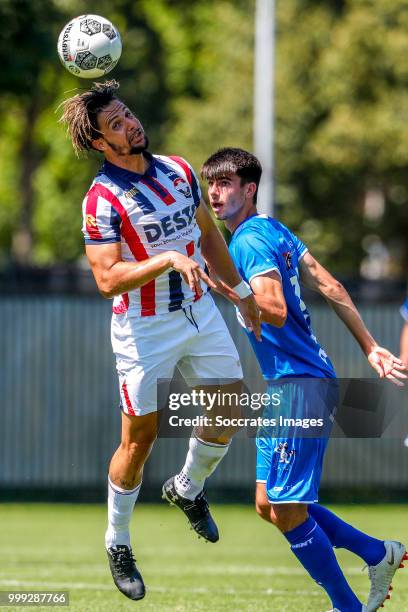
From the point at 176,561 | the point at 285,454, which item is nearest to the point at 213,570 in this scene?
the point at 176,561

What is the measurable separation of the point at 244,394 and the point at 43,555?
631 centimetres

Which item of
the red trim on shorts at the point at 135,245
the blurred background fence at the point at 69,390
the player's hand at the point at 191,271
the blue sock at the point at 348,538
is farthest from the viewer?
the blurred background fence at the point at 69,390

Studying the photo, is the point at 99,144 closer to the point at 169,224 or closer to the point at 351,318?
the point at 169,224

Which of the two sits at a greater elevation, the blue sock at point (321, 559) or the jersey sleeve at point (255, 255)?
the jersey sleeve at point (255, 255)

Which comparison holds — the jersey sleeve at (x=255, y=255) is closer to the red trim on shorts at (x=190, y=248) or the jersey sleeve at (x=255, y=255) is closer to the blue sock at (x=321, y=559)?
the red trim on shorts at (x=190, y=248)

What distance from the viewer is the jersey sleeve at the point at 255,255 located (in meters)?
7.49

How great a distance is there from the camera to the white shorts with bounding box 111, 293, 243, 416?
762 centimetres

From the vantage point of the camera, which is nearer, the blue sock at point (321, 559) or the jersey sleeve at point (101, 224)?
the jersey sleeve at point (101, 224)

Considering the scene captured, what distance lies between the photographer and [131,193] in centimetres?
750

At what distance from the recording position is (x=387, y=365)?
7.52 m

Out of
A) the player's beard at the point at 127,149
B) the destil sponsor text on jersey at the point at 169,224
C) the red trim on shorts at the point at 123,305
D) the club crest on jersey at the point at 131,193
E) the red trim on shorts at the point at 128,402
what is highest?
the player's beard at the point at 127,149

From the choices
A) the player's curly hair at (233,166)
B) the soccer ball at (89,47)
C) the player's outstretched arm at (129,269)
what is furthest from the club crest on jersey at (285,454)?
the soccer ball at (89,47)

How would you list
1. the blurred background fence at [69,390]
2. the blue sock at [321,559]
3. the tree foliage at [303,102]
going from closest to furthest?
the blue sock at [321,559]
the blurred background fence at [69,390]
the tree foliage at [303,102]

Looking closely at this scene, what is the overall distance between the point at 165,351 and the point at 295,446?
1000 mm
